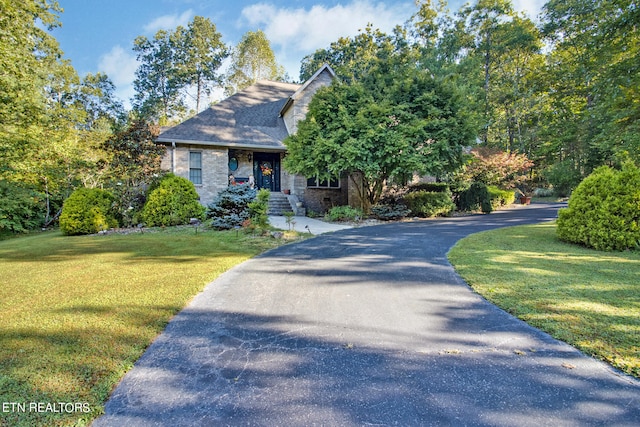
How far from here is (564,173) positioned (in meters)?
21.9

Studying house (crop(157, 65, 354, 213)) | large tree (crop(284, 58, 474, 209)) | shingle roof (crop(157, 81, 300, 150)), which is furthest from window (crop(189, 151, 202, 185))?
large tree (crop(284, 58, 474, 209))

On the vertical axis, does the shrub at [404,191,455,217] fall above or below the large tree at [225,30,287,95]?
below

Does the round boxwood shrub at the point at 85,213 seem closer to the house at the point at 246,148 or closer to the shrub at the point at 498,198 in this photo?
the house at the point at 246,148

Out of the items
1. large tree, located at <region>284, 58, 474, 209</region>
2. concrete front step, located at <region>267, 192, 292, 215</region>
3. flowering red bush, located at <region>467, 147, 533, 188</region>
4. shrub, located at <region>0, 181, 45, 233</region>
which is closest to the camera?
shrub, located at <region>0, 181, 45, 233</region>

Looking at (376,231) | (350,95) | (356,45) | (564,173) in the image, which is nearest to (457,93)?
(350,95)

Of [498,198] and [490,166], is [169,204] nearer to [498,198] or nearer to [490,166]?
[498,198]

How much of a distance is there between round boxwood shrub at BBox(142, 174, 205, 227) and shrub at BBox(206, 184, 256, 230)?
4.10ft

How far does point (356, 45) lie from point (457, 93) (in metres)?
21.6

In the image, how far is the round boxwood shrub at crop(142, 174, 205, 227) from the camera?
10.2 meters

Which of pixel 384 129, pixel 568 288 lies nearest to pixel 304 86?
pixel 384 129

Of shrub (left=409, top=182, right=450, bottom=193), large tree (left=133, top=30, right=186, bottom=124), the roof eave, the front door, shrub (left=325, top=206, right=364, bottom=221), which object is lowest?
shrub (left=325, top=206, right=364, bottom=221)

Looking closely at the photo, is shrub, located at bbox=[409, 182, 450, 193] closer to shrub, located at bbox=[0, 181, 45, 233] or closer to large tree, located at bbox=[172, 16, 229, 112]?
shrub, located at bbox=[0, 181, 45, 233]

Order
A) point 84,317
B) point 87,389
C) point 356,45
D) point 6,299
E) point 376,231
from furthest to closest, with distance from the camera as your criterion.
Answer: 1. point 356,45
2. point 376,231
3. point 6,299
4. point 84,317
5. point 87,389

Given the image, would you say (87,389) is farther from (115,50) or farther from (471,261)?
(115,50)
